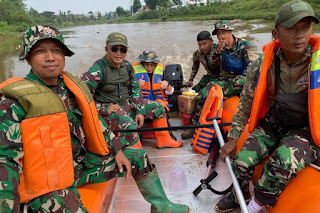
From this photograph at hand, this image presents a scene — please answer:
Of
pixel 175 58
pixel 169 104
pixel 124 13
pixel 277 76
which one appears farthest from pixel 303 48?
pixel 124 13

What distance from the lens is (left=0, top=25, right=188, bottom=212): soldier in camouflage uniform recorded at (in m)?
1.42

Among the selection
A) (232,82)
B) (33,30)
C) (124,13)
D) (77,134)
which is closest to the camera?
(33,30)

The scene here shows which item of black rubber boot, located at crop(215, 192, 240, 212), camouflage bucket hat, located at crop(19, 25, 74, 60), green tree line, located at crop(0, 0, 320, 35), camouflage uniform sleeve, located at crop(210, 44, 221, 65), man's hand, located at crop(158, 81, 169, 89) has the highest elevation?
green tree line, located at crop(0, 0, 320, 35)

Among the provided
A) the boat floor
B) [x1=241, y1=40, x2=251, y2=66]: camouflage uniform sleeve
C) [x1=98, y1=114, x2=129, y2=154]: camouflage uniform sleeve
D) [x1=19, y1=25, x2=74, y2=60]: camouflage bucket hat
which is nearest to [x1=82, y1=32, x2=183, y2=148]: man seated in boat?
the boat floor

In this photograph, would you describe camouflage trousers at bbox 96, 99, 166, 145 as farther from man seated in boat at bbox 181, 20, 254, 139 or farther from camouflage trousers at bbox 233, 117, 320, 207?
camouflage trousers at bbox 233, 117, 320, 207

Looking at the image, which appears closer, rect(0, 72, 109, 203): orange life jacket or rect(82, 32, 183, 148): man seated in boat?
rect(0, 72, 109, 203): orange life jacket

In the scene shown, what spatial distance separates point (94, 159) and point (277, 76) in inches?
52.3

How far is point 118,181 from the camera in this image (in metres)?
2.68

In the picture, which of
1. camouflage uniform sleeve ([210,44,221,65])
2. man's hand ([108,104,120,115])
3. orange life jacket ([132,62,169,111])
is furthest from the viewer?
orange life jacket ([132,62,169,111])

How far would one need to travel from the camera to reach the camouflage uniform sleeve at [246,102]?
204 centimetres

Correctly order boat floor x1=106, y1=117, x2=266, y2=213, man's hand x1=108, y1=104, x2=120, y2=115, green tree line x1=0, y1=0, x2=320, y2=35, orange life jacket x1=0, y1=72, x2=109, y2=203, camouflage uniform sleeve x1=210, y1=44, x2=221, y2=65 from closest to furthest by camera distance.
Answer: orange life jacket x1=0, y1=72, x2=109, y2=203 → boat floor x1=106, y1=117, x2=266, y2=213 → man's hand x1=108, y1=104, x2=120, y2=115 → camouflage uniform sleeve x1=210, y1=44, x2=221, y2=65 → green tree line x1=0, y1=0, x2=320, y2=35

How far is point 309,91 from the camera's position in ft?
5.49

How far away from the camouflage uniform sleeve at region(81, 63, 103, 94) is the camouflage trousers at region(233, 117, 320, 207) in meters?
1.75

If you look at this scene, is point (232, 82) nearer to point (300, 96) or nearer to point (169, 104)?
point (169, 104)
